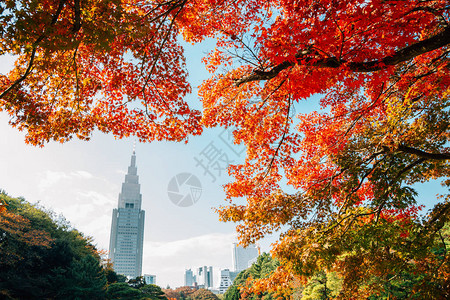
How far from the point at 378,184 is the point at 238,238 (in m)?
2.71

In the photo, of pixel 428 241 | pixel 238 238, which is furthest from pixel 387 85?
pixel 238 238

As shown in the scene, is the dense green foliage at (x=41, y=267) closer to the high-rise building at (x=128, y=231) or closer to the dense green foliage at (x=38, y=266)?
the dense green foliage at (x=38, y=266)

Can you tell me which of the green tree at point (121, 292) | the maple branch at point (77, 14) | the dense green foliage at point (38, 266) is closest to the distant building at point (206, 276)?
the green tree at point (121, 292)

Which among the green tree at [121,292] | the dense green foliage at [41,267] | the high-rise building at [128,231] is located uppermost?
the high-rise building at [128,231]

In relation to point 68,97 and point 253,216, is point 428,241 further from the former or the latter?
point 68,97

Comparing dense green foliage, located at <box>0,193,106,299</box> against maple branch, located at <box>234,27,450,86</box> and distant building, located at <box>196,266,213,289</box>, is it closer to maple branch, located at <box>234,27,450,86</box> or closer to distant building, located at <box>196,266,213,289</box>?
maple branch, located at <box>234,27,450,86</box>

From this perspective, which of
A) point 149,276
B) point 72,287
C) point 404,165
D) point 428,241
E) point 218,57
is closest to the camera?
point 404,165

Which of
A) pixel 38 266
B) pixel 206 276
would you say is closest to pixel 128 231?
pixel 206 276

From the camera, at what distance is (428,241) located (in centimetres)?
515

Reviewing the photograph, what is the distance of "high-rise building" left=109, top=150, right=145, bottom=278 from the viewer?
121 m

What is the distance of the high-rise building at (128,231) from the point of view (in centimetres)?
12138

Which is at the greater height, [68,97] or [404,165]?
[68,97]

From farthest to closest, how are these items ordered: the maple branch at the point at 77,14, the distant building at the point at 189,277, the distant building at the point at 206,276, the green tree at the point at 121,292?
the distant building at the point at 189,277 < the distant building at the point at 206,276 < the green tree at the point at 121,292 < the maple branch at the point at 77,14

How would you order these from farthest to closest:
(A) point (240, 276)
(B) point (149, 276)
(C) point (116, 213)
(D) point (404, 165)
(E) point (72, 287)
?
(B) point (149, 276), (C) point (116, 213), (A) point (240, 276), (E) point (72, 287), (D) point (404, 165)
